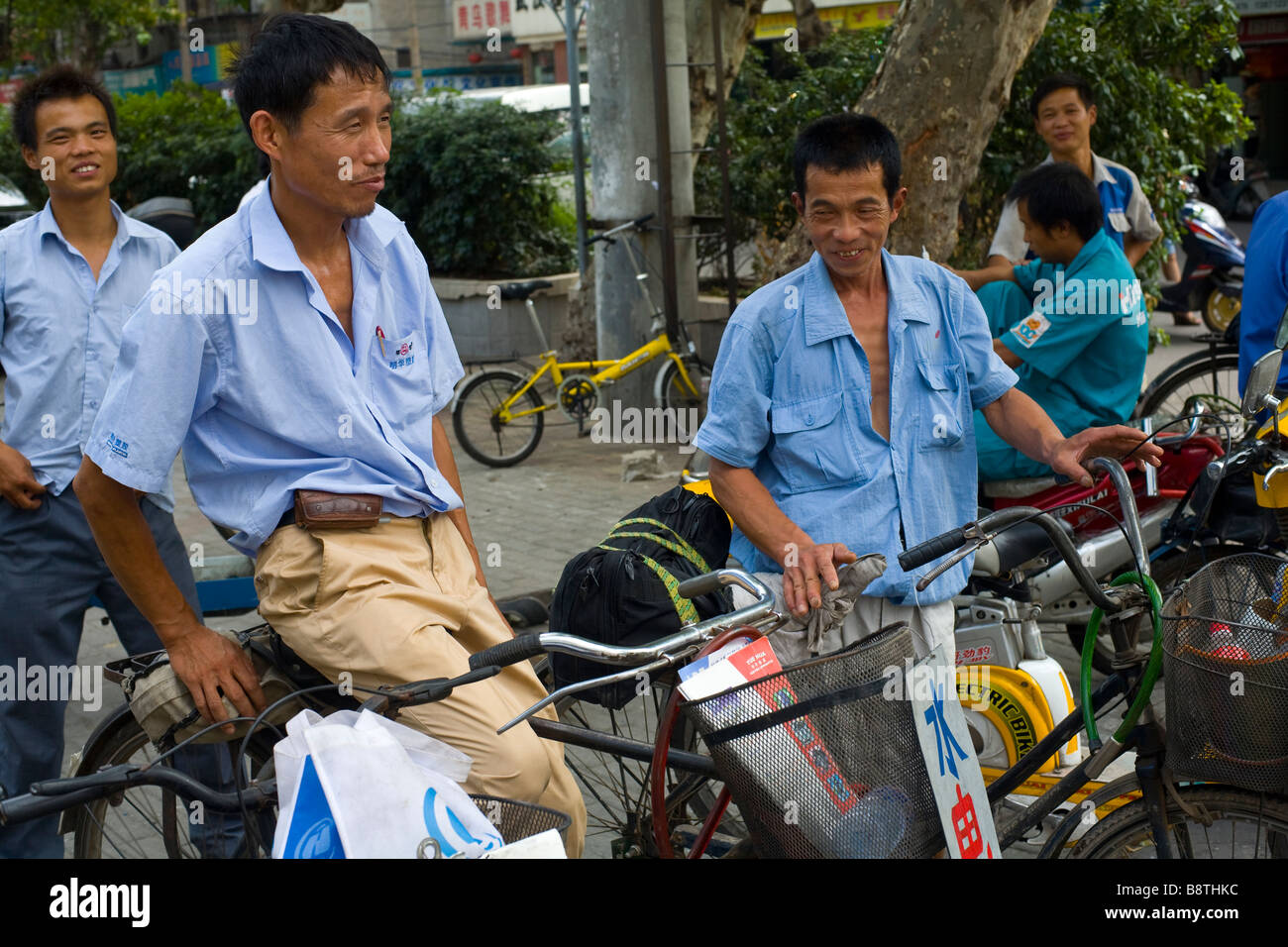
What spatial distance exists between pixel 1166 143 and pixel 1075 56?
0.90 m

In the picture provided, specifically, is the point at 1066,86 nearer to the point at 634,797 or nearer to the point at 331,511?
the point at 634,797

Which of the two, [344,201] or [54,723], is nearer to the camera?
[344,201]

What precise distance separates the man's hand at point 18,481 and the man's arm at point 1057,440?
2.32m

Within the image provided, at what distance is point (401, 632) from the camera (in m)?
2.38

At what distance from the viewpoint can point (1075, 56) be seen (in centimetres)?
819

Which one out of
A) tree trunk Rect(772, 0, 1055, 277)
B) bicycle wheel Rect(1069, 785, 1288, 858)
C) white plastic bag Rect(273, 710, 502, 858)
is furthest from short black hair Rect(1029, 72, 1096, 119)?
white plastic bag Rect(273, 710, 502, 858)

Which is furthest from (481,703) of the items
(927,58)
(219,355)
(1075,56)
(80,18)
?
(80,18)

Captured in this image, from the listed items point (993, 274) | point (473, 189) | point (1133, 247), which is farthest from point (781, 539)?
point (473, 189)

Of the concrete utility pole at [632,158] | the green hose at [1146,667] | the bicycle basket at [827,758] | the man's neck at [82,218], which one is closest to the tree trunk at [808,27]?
the concrete utility pole at [632,158]

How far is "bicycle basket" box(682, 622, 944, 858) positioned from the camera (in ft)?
6.57

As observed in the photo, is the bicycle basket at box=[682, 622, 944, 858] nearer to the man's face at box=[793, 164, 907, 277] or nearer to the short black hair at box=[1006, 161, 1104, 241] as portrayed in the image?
the man's face at box=[793, 164, 907, 277]

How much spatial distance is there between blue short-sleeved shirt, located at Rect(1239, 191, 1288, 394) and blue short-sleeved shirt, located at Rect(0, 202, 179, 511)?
3086 mm

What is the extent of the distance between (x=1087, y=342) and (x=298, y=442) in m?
2.67

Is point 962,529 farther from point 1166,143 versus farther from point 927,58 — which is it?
point 1166,143
